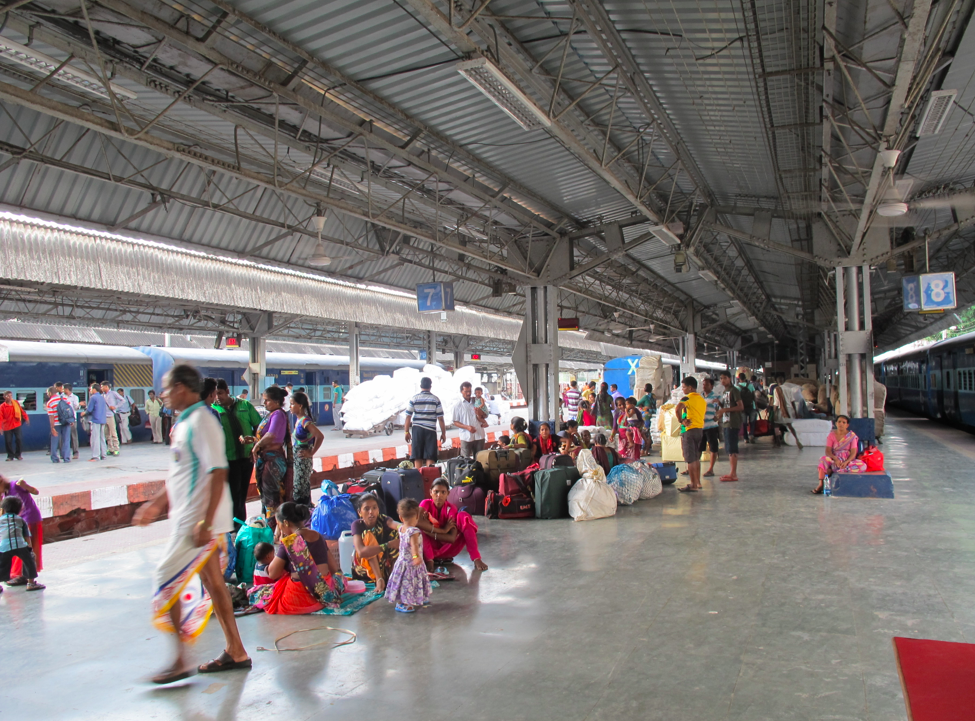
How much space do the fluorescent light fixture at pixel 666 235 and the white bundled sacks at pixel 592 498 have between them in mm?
5572

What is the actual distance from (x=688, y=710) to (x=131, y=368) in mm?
23164

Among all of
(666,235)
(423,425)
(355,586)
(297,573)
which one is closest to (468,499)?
(423,425)

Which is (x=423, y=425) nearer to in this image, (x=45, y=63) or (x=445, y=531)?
(x=445, y=531)

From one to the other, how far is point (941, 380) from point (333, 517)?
887 inches

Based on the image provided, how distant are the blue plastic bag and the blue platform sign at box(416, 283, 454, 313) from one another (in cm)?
1033

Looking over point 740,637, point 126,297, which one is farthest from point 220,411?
point 126,297

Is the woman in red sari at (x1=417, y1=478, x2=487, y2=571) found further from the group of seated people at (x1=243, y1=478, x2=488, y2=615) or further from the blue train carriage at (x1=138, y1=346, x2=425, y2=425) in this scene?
the blue train carriage at (x1=138, y1=346, x2=425, y2=425)

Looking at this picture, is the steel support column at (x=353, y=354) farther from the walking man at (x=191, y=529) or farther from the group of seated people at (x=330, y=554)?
the walking man at (x=191, y=529)

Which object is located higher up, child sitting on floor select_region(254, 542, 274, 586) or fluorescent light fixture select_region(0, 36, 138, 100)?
fluorescent light fixture select_region(0, 36, 138, 100)

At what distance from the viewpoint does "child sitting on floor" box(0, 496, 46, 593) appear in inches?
237

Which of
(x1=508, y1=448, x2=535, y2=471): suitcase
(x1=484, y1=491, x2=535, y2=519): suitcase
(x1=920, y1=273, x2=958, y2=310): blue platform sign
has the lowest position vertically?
(x1=484, y1=491, x2=535, y2=519): suitcase

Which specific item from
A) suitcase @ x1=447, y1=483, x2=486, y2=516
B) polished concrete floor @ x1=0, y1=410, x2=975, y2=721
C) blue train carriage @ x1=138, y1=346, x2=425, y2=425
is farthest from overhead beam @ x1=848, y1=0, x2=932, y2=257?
blue train carriage @ x1=138, y1=346, x2=425, y2=425

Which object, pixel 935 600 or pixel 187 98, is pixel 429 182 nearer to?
pixel 187 98

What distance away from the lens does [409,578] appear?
5.23m
